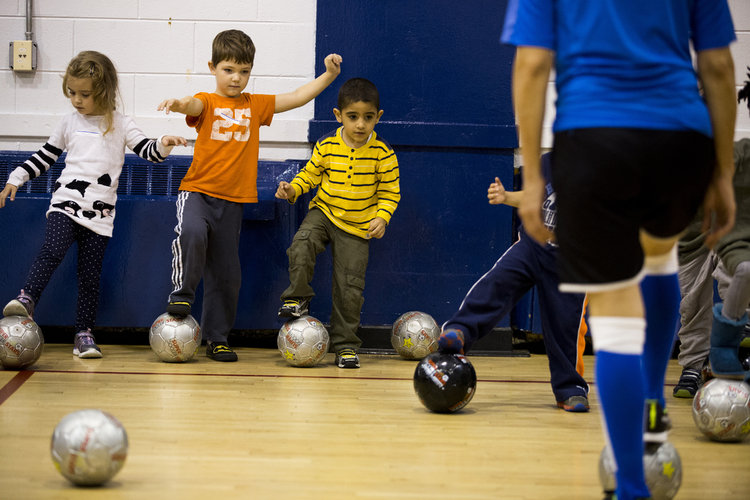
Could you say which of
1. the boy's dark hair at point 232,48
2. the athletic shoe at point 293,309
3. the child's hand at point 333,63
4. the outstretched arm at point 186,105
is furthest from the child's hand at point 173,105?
the athletic shoe at point 293,309

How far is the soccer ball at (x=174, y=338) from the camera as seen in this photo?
4.30 m

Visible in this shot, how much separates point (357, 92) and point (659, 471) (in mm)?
2900

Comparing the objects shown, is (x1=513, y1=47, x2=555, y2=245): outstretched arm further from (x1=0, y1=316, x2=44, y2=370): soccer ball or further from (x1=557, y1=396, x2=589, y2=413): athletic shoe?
(x1=0, y1=316, x2=44, y2=370): soccer ball

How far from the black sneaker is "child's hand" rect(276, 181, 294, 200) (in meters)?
0.87

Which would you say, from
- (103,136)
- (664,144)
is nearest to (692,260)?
(664,144)

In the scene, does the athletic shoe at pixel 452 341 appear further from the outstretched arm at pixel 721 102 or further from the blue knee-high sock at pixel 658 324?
the outstretched arm at pixel 721 102

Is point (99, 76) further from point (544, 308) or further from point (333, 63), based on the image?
point (544, 308)

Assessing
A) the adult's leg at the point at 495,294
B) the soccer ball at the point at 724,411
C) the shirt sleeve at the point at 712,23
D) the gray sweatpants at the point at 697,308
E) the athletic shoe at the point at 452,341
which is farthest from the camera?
the gray sweatpants at the point at 697,308

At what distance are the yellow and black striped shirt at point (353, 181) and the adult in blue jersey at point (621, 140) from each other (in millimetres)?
2787

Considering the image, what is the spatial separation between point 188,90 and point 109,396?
8.18ft

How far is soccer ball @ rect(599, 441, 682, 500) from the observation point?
2105 millimetres

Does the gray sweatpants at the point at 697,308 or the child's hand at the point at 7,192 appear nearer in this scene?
the gray sweatpants at the point at 697,308

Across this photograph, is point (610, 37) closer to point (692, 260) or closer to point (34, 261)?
point (692, 260)

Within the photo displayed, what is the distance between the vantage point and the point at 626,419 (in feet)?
6.03
